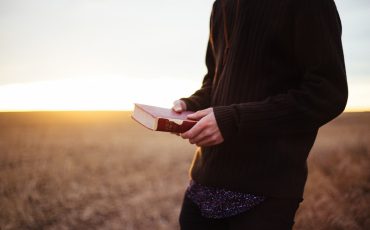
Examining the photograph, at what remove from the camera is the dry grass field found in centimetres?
399

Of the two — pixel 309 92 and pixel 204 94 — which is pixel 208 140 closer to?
pixel 309 92

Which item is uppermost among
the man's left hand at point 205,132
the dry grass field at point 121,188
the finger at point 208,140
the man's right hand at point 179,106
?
the man's right hand at point 179,106

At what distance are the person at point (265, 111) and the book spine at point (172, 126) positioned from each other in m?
0.03

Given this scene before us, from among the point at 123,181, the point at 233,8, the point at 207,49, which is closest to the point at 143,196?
the point at 123,181

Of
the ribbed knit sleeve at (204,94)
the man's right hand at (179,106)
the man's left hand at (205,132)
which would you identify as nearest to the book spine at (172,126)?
the man's left hand at (205,132)

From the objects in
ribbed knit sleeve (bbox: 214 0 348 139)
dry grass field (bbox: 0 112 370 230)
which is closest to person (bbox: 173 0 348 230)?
ribbed knit sleeve (bbox: 214 0 348 139)

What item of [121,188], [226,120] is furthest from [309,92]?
[121,188]

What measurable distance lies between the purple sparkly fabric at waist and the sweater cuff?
24cm

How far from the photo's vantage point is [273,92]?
3.79ft

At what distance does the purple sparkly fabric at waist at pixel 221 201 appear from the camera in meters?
1.15

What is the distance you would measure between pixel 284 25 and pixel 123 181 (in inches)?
192

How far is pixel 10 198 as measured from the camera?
4473 millimetres

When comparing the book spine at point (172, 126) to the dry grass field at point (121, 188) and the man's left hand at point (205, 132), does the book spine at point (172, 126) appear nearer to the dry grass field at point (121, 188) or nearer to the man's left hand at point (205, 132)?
the man's left hand at point (205, 132)

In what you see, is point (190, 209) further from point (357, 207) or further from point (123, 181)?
point (123, 181)
